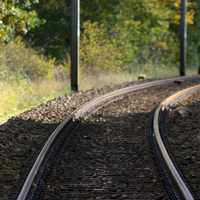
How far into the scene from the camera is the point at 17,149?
11.2 metres

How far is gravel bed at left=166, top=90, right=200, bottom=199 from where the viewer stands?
9.46m

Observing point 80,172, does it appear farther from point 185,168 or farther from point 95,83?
point 95,83

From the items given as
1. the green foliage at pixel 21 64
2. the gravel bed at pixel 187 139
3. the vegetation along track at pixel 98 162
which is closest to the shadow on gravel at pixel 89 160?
the vegetation along track at pixel 98 162

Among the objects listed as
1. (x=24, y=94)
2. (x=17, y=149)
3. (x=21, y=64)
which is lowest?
(x=24, y=94)

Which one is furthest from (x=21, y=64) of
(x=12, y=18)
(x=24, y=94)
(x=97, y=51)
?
(x=97, y=51)

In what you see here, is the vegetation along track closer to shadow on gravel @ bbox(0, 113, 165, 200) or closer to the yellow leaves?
shadow on gravel @ bbox(0, 113, 165, 200)

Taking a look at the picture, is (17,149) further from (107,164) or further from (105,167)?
(105,167)

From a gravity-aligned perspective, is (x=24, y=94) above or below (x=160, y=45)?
below

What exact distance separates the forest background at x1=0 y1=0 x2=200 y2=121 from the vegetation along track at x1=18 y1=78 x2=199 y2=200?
124 inches

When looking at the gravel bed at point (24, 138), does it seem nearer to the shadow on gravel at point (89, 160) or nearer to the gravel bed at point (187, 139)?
the shadow on gravel at point (89, 160)

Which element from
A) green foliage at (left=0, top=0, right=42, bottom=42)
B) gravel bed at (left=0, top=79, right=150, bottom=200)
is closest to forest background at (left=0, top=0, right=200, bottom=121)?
green foliage at (left=0, top=0, right=42, bottom=42)

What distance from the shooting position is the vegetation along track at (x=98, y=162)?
8.22 m

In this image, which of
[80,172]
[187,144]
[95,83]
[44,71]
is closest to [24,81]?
[44,71]

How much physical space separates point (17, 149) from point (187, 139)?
135 inches
